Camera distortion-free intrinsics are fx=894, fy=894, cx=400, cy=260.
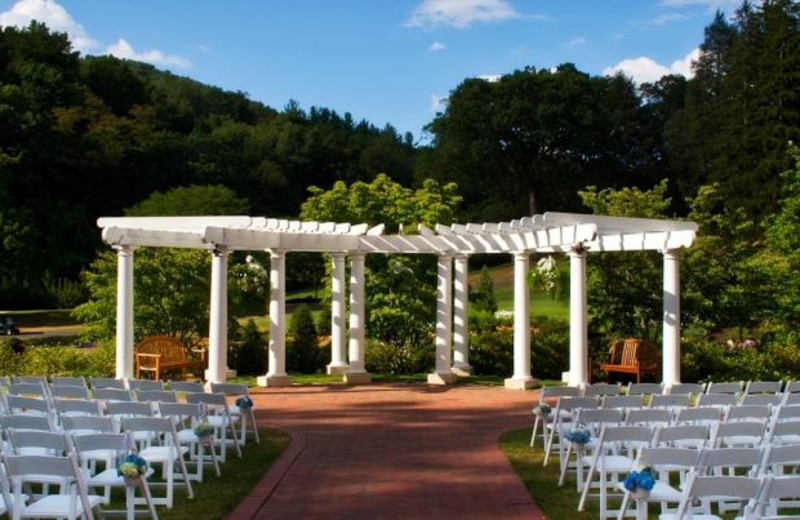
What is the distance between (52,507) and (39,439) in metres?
0.74

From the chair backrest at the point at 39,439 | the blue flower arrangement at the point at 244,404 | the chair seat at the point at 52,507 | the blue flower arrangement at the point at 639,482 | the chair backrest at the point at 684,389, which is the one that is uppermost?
the chair backrest at the point at 39,439

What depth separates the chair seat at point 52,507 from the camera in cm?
652

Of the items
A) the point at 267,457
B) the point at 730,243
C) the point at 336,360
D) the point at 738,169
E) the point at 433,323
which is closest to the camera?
the point at 267,457

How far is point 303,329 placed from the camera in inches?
957

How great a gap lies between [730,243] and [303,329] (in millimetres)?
11284

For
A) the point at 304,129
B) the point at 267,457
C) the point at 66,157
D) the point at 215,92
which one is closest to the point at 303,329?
the point at 267,457

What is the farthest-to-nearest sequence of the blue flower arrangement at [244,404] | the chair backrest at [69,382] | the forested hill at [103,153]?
the forested hill at [103,153]
the chair backrest at [69,382]
the blue flower arrangement at [244,404]

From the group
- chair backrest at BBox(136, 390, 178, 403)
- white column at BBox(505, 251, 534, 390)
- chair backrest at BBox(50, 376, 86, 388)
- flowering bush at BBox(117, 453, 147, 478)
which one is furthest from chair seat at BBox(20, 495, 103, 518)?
white column at BBox(505, 251, 534, 390)

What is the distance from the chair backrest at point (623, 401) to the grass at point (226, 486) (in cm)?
392

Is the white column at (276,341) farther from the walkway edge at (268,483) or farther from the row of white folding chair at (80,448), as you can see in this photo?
the row of white folding chair at (80,448)

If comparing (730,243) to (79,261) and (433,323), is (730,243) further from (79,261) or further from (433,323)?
(79,261)

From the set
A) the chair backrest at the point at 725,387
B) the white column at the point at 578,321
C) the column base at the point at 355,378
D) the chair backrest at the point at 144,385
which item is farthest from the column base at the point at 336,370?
the chair backrest at the point at 725,387

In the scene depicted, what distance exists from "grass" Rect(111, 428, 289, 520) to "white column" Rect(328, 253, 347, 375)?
8.14 m

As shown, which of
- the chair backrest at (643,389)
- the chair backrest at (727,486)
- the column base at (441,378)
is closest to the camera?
the chair backrest at (727,486)
